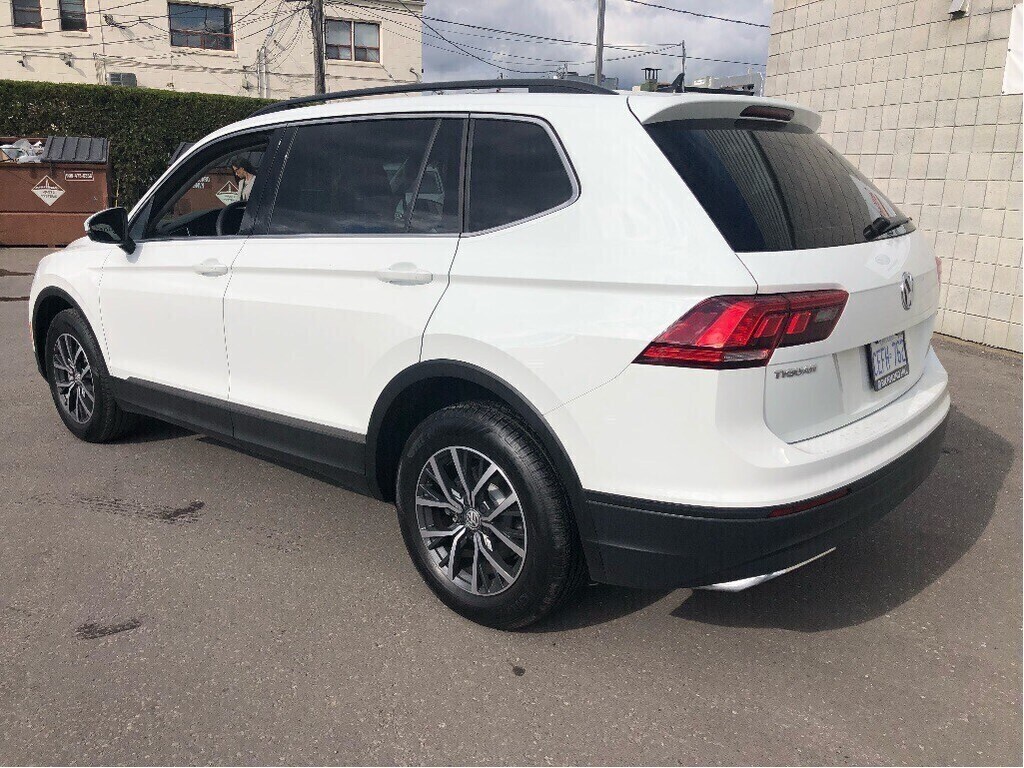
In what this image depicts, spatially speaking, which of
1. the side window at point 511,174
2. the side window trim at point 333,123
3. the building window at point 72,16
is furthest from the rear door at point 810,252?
the building window at point 72,16

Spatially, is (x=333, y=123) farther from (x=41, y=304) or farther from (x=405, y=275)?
(x=41, y=304)

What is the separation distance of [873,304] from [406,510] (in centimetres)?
177

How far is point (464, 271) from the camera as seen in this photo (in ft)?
9.16

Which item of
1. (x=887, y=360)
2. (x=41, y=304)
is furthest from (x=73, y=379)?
(x=887, y=360)

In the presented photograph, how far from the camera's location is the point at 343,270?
3.17 meters

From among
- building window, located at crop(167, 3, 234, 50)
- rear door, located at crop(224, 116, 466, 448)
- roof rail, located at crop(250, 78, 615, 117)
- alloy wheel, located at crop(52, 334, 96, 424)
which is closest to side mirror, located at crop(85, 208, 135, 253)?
alloy wheel, located at crop(52, 334, 96, 424)

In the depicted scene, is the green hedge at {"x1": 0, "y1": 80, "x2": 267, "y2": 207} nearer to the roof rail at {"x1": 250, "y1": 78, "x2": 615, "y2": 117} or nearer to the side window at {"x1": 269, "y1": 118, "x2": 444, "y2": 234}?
the side window at {"x1": 269, "y1": 118, "x2": 444, "y2": 234}

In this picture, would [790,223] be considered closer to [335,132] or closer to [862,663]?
[862,663]

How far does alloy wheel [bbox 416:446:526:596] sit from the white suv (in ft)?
0.04

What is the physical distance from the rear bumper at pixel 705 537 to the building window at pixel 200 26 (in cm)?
3245

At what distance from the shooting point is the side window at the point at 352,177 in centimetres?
315

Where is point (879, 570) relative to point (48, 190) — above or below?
below

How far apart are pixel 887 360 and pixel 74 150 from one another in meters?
15.0

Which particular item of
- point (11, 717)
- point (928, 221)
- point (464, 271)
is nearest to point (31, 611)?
point (11, 717)
